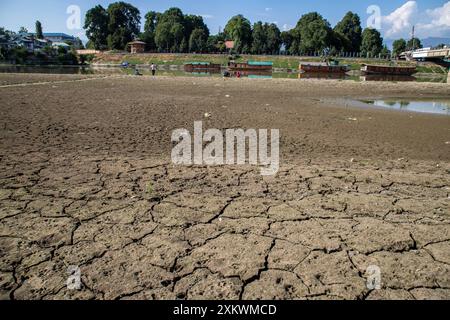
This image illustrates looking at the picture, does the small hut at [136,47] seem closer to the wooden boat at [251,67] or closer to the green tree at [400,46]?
the wooden boat at [251,67]

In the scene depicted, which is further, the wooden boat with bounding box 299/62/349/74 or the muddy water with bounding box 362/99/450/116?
the wooden boat with bounding box 299/62/349/74

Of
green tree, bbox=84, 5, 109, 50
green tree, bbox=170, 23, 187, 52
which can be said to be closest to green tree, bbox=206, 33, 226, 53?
green tree, bbox=170, 23, 187, 52

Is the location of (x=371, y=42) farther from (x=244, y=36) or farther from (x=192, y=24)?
(x=192, y=24)

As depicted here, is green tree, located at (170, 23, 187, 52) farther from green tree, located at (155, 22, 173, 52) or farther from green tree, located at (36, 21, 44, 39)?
green tree, located at (36, 21, 44, 39)

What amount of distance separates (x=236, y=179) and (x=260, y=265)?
6.74 ft

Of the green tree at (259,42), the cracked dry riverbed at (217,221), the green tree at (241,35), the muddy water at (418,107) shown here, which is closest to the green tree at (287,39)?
the green tree at (259,42)

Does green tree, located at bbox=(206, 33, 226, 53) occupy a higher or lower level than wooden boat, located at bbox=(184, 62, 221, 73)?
higher

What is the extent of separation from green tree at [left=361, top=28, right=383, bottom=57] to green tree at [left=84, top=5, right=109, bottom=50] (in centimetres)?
8677

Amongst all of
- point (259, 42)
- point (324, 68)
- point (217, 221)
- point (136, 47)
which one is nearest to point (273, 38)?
point (259, 42)

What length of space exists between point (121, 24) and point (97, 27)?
9.50 metres

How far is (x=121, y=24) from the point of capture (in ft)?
383

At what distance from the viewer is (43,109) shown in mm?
9984

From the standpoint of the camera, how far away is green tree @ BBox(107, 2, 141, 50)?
10625 centimetres
